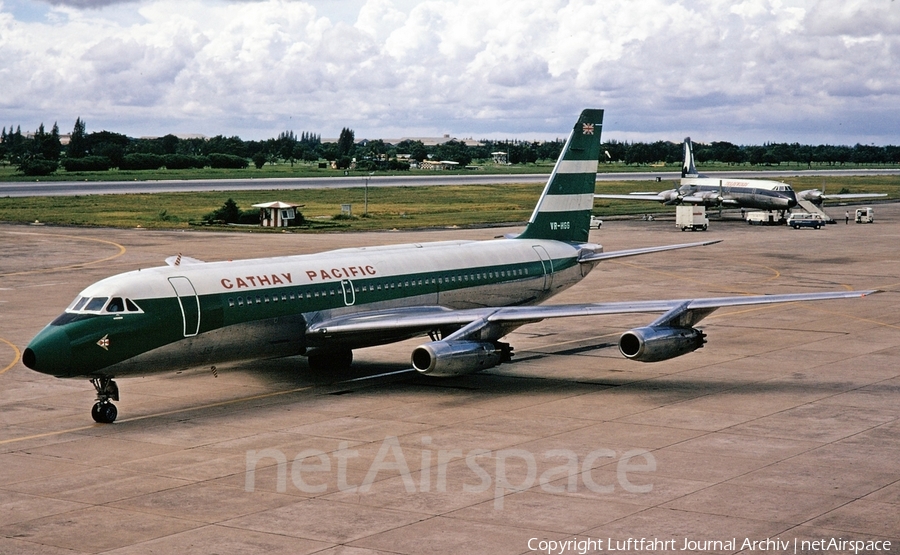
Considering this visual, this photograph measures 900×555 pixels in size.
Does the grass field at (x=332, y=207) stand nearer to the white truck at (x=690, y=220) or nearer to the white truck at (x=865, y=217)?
the white truck at (x=690, y=220)

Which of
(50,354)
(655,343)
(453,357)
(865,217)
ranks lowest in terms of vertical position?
(453,357)

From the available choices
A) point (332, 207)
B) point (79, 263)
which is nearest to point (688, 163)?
point (332, 207)

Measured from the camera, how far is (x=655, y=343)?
31.6m

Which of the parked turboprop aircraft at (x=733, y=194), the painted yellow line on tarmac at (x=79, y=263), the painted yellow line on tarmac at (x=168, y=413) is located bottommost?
the painted yellow line on tarmac at (x=168, y=413)

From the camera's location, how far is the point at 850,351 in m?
40.1

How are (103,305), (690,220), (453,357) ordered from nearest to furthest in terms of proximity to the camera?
(103,305)
(453,357)
(690,220)

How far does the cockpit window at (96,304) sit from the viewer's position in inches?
1131

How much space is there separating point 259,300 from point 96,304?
15.7 feet

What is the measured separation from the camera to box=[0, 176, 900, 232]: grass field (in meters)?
102

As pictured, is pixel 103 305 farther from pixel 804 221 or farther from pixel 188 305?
pixel 804 221

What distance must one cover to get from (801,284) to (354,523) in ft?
149

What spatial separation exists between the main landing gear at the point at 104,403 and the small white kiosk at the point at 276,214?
68.7 metres

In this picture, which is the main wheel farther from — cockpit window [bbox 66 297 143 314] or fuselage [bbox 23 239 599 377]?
cockpit window [bbox 66 297 143 314]

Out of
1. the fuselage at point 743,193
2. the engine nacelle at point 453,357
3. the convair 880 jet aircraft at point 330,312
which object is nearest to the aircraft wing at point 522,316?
the convair 880 jet aircraft at point 330,312
